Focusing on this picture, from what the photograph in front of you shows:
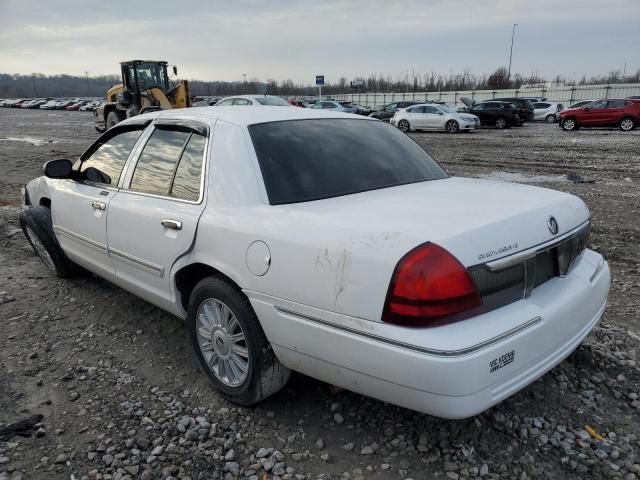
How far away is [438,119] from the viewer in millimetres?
24203

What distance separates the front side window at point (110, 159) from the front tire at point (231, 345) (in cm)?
139

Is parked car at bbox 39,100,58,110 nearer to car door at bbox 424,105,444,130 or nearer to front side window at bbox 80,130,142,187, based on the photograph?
car door at bbox 424,105,444,130

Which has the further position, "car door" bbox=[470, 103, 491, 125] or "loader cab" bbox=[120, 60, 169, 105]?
"car door" bbox=[470, 103, 491, 125]

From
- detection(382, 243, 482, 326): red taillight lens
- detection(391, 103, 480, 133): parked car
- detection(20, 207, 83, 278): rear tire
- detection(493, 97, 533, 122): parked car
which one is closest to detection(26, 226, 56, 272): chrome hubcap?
detection(20, 207, 83, 278): rear tire

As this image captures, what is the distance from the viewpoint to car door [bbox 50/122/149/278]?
3.79 metres

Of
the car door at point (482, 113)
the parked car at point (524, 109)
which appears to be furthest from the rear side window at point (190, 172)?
the parked car at point (524, 109)

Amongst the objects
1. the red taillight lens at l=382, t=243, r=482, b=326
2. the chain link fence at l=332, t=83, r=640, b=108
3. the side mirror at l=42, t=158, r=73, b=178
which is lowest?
the red taillight lens at l=382, t=243, r=482, b=326

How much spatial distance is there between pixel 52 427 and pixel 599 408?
304cm

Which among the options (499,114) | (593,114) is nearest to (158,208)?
(593,114)

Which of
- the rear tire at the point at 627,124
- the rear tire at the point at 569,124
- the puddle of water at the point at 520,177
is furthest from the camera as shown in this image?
the rear tire at the point at 569,124

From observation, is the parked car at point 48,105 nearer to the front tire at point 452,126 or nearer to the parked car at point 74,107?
the parked car at point 74,107

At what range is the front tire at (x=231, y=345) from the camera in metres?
2.67

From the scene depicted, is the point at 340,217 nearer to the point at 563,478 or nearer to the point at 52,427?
the point at 563,478

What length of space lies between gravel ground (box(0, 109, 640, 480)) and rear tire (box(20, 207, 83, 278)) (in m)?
0.59
